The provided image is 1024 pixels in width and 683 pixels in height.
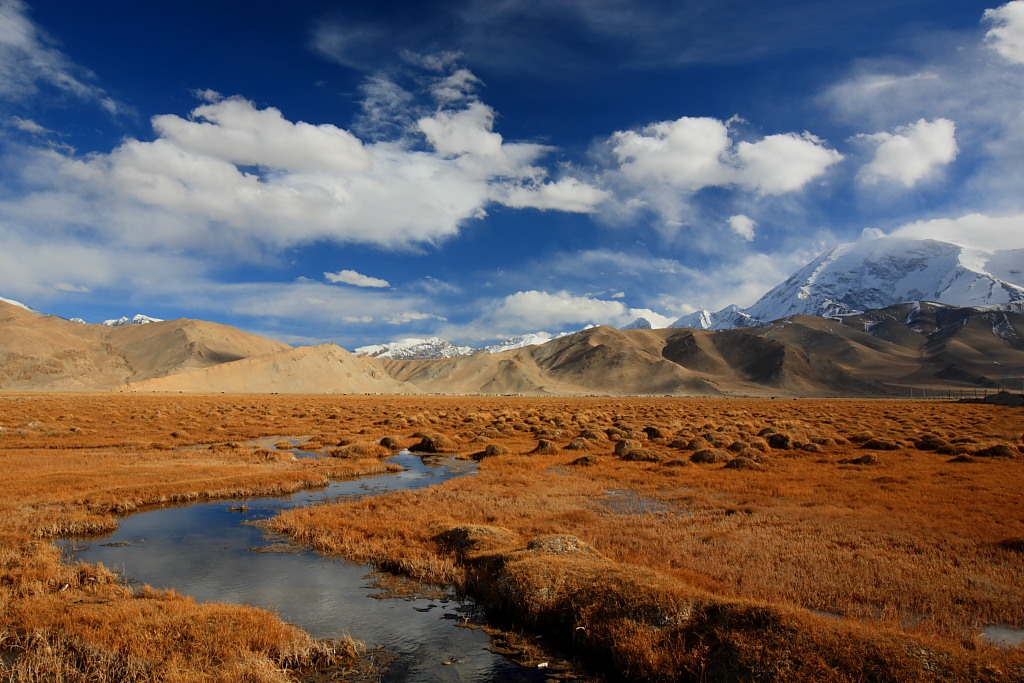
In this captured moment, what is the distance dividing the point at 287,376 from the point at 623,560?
16364 cm

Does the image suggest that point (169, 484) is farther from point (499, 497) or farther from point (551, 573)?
point (551, 573)

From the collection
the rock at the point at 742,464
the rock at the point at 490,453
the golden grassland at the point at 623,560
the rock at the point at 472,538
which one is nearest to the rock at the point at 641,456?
the golden grassland at the point at 623,560

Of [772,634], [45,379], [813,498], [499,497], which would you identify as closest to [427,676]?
[772,634]

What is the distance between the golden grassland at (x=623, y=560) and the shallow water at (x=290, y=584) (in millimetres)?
819

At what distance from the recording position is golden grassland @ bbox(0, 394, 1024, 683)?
25.2 feet

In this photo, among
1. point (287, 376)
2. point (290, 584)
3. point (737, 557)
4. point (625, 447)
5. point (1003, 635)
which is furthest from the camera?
point (287, 376)

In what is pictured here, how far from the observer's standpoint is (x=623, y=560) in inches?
501

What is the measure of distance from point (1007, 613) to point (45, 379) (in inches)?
9046

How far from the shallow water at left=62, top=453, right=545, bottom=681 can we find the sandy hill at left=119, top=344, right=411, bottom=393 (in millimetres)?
144530

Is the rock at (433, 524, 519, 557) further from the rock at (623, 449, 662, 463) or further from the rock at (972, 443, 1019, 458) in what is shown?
the rock at (972, 443, 1019, 458)

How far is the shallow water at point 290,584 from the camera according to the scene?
8.85 metres

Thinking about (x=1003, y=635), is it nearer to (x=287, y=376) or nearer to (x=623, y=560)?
(x=623, y=560)

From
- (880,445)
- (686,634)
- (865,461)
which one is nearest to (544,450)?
(865,461)

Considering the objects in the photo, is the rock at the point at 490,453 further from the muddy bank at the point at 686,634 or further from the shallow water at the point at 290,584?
the muddy bank at the point at 686,634
